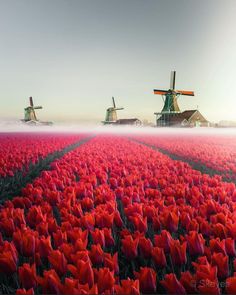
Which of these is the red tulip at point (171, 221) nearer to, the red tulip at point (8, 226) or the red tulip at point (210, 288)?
the red tulip at point (210, 288)

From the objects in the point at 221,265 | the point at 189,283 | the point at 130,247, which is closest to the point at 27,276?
the point at 130,247

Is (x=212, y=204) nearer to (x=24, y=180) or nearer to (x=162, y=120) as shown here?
(x=24, y=180)

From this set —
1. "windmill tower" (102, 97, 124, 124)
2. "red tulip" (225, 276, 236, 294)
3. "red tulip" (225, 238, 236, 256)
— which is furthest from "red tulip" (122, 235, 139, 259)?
"windmill tower" (102, 97, 124, 124)

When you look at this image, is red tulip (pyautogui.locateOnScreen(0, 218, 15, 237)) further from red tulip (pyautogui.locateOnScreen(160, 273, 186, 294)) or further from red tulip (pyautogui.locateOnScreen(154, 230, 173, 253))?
red tulip (pyautogui.locateOnScreen(160, 273, 186, 294))

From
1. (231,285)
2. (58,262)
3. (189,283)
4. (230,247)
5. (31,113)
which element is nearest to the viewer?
(231,285)

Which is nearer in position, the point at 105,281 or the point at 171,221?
the point at 105,281

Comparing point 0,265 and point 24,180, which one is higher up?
point 0,265

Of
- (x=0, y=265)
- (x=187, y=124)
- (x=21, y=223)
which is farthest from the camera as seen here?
(x=187, y=124)

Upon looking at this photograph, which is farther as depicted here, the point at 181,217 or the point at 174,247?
the point at 181,217

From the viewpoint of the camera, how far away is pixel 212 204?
3.16m

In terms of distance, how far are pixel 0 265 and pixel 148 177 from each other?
3510 mm

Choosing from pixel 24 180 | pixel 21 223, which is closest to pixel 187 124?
pixel 24 180

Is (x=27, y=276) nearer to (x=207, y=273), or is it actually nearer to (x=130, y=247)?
(x=130, y=247)

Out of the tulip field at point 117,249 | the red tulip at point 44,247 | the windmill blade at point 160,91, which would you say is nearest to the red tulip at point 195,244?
the tulip field at point 117,249
